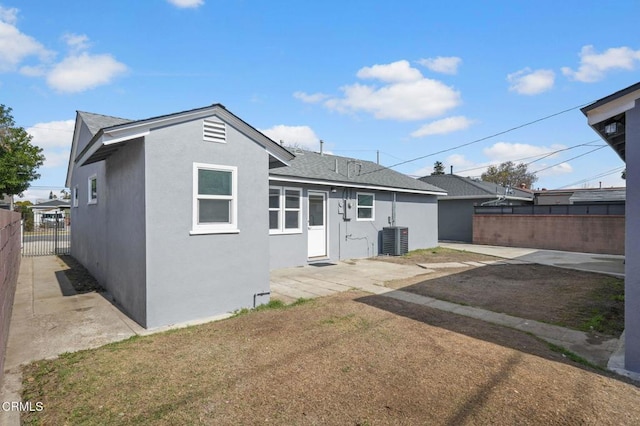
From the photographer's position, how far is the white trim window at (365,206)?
42.5ft

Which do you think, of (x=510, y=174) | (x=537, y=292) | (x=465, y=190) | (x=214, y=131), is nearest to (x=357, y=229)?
(x=537, y=292)

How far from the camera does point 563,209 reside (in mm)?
16266

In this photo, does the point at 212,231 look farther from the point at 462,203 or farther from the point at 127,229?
the point at 462,203

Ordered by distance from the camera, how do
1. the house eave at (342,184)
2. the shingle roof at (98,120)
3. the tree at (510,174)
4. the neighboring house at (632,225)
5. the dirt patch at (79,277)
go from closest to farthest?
1. the neighboring house at (632,225)
2. the dirt patch at (79,277)
3. the shingle roof at (98,120)
4. the house eave at (342,184)
5. the tree at (510,174)

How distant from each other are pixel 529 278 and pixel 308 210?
264 inches

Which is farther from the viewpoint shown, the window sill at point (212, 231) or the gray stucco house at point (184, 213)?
the window sill at point (212, 231)

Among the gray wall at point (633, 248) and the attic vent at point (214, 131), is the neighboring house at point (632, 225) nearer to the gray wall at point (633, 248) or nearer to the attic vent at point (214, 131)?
the gray wall at point (633, 248)

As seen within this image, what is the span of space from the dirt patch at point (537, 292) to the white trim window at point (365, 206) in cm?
373

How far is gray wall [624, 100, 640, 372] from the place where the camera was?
3.75 meters

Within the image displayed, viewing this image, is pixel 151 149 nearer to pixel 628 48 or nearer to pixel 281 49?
pixel 281 49

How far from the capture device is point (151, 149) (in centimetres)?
514

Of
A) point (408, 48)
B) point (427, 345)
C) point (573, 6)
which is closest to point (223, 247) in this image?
point (427, 345)

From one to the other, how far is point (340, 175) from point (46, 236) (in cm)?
2654

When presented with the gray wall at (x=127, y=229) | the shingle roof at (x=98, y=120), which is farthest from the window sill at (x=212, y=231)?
the shingle roof at (x=98, y=120)
